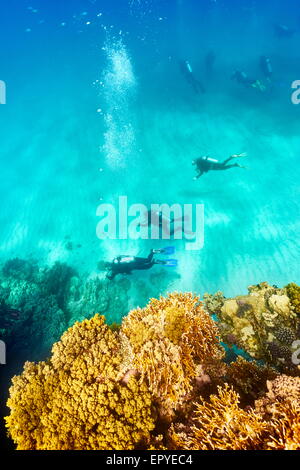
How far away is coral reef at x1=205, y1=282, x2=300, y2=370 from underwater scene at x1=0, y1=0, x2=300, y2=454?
33mm

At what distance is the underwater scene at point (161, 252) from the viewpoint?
10.4ft

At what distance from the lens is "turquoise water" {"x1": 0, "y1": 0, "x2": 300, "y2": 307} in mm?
11680

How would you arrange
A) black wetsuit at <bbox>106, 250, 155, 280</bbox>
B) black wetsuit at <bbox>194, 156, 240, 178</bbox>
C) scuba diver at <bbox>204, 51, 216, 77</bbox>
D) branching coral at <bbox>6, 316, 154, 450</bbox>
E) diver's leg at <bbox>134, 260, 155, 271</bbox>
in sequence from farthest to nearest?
scuba diver at <bbox>204, 51, 216, 77</bbox> → black wetsuit at <bbox>194, 156, 240, 178</bbox> → diver's leg at <bbox>134, 260, 155, 271</bbox> → black wetsuit at <bbox>106, 250, 155, 280</bbox> → branching coral at <bbox>6, 316, 154, 450</bbox>

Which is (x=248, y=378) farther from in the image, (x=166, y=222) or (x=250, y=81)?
(x=250, y=81)

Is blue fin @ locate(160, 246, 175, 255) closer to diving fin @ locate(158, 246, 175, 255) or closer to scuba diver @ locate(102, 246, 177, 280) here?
diving fin @ locate(158, 246, 175, 255)

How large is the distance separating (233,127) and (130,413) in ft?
71.3

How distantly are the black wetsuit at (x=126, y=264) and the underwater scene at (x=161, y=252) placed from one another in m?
0.07

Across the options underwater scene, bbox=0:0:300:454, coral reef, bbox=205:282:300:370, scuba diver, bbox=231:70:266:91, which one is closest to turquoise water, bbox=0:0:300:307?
underwater scene, bbox=0:0:300:454

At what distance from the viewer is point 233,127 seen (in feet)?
66.1

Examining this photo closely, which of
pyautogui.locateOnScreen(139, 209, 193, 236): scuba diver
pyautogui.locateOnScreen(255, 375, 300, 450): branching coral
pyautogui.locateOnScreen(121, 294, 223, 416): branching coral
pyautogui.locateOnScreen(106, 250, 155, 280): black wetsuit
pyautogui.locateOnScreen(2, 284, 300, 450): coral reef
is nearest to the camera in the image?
pyautogui.locateOnScreen(255, 375, 300, 450): branching coral

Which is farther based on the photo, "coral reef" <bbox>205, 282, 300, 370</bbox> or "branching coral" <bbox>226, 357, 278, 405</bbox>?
"coral reef" <bbox>205, 282, 300, 370</bbox>

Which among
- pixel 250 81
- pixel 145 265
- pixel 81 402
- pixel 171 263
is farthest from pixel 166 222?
pixel 250 81

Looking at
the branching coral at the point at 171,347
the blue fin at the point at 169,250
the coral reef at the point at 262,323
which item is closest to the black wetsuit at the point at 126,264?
the blue fin at the point at 169,250

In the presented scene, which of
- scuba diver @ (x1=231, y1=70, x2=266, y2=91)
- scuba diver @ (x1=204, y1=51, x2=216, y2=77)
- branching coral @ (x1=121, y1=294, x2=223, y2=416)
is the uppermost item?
scuba diver @ (x1=204, y1=51, x2=216, y2=77)
